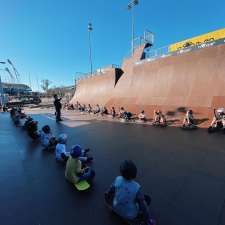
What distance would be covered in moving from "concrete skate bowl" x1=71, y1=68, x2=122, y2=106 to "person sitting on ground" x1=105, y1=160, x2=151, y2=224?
51.5ft

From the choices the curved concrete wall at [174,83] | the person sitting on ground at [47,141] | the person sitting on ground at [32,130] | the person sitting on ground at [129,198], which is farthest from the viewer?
the curved concrete wall at [174,83]

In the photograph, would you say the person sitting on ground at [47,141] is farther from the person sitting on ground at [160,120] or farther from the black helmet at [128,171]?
the person sitting on ground at [160,120]

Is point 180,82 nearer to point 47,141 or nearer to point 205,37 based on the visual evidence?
point 205,37

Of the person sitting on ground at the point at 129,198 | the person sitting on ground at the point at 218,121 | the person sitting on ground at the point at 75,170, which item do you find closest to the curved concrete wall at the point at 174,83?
the person sitting on ground at the point at 218,121

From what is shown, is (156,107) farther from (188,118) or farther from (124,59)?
(124,59)

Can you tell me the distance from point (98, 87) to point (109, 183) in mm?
18359

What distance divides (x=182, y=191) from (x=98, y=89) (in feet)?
61.2

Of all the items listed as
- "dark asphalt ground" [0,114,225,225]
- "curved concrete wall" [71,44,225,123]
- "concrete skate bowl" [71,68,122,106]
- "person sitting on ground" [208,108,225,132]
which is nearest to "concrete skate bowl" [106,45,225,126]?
"curved concrete wall" [71,44,225,123]

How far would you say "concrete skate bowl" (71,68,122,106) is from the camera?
17.9 meters

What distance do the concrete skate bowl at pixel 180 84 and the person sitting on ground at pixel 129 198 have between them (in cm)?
845

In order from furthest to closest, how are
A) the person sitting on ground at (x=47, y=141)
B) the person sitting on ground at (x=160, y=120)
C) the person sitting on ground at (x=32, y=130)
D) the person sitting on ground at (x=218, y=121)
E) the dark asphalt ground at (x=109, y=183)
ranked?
the person sitting on ground at (x=160, y=120) < the person sitting on ground at (x=218, y=121) < the person sitting on ground at (x=32, y=130) < the person sitting on ground at (x=47, y=141) < the dark asphalt ground at (x=109, y=183)

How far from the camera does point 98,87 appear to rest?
68.1 ft

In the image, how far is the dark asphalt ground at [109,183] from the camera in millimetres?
2262

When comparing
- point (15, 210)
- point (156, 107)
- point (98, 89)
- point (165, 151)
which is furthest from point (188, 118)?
point (98, 89)
